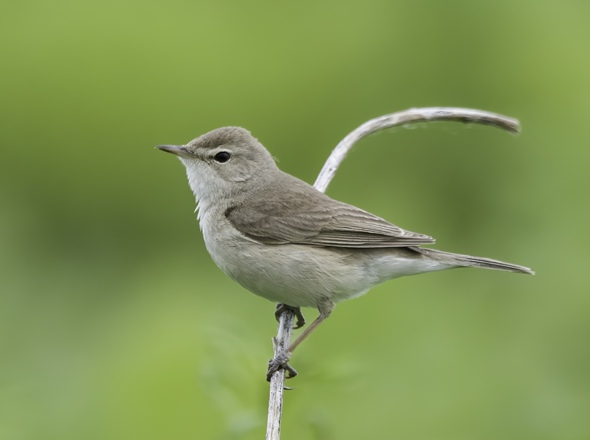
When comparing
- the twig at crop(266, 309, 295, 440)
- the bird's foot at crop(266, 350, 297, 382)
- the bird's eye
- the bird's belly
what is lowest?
the twig at crop(266, 309, 295, 440)

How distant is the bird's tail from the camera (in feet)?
11.6

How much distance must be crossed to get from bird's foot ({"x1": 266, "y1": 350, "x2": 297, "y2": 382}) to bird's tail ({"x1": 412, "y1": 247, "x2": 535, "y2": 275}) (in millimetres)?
655

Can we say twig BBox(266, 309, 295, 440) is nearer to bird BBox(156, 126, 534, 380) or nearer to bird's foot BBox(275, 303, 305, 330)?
bird BBox(156, 126, 534, 380)

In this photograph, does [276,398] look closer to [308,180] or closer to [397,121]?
[397,121]

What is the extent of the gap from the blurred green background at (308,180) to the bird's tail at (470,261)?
511mm

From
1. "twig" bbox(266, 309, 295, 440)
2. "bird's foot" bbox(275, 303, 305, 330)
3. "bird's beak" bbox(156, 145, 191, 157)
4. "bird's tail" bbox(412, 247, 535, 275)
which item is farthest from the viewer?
"bird's foot" bbox(275, 303, 305, 330)

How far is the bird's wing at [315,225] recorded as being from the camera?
3.67 meters

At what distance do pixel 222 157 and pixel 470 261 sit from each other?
108 centimetres

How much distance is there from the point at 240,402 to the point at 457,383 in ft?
3.78

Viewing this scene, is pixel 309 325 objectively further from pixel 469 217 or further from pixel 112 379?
pixel 469 217

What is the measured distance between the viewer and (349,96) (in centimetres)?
613

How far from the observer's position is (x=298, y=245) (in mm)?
3713

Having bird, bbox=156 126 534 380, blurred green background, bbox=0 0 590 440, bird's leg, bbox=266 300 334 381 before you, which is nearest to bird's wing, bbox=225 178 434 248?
bird, bbox=156 126 534 380

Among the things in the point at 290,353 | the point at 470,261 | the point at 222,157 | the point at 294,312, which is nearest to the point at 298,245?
the point at 294,312
